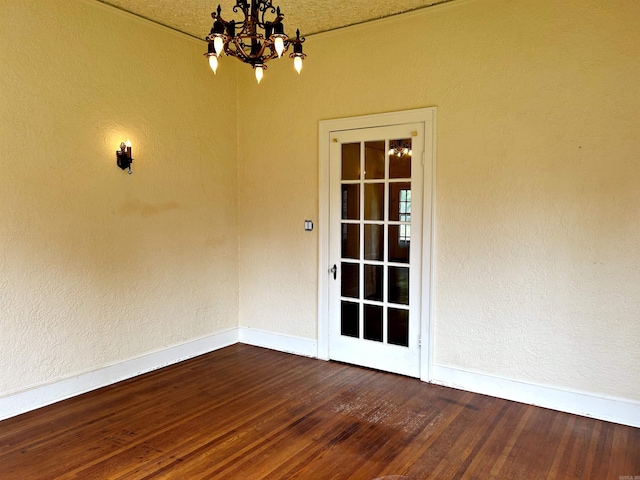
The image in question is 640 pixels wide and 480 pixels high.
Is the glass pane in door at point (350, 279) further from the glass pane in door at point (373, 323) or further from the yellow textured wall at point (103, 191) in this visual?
the yellow textured wall at point (103, 191)

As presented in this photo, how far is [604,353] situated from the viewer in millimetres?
3254

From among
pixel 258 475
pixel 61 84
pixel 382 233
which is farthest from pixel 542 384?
pixel 61 84

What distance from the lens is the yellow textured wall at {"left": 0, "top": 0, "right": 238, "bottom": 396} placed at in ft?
10.8

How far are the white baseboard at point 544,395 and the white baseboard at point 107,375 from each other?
2362 millimetres

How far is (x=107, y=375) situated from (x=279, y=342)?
172cm

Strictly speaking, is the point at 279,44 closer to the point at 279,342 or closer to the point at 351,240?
the point at 351,240

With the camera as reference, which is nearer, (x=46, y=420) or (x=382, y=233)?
(x=46, y=420)

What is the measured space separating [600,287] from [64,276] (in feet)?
13.3

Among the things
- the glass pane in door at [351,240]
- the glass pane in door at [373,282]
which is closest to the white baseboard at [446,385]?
the glass pane in door at [373,282]

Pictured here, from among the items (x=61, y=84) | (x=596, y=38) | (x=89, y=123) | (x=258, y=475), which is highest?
(x=596, y=38)

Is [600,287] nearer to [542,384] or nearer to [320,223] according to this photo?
[542,384]

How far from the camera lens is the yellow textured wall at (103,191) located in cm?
330

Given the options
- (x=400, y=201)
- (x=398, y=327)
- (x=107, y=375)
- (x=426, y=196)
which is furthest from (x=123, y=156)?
(x=398, y=327)

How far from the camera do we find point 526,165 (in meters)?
3.48
